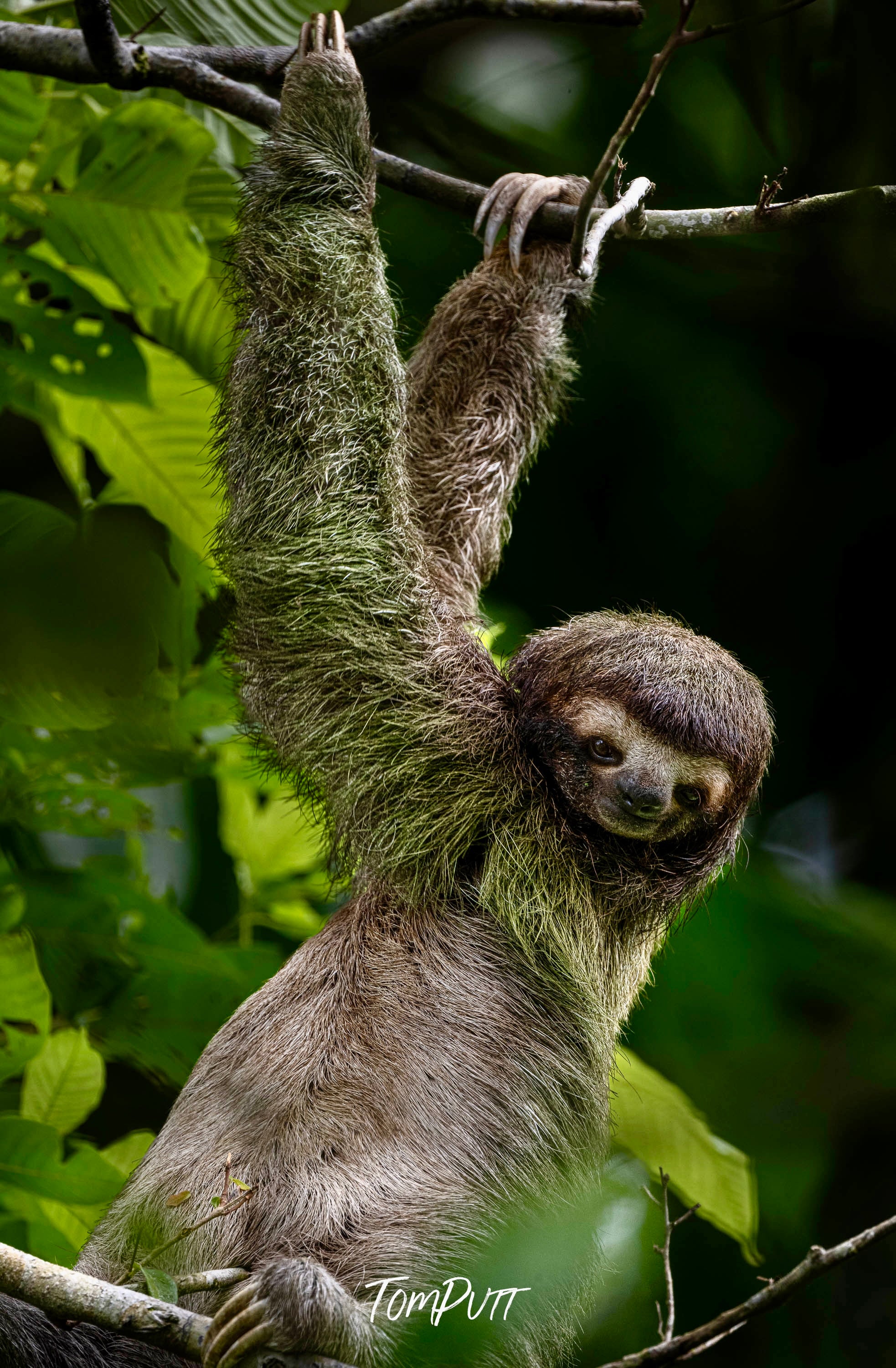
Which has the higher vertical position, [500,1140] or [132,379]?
[132,379]

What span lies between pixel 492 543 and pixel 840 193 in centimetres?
326

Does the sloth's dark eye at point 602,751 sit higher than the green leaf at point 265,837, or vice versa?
the sloth's dark eye at point 602,751

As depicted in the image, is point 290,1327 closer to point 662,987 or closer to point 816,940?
point 662,987

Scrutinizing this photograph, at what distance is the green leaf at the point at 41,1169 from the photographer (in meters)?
3.33

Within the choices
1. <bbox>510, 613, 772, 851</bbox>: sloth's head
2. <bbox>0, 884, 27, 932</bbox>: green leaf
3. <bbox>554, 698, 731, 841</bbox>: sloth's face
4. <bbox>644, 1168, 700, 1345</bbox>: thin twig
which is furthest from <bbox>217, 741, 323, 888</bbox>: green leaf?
<bbox>644, 1168, 700, 1345</bbox>: thin twig

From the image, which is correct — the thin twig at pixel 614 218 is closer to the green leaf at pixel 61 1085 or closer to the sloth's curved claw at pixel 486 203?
the sloth's curved claw at pixel 486 203

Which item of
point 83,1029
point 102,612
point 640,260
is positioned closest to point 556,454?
point 640,260

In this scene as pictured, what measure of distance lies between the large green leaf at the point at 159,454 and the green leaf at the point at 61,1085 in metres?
1.74

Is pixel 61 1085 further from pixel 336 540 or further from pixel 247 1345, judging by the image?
pixel 336 540

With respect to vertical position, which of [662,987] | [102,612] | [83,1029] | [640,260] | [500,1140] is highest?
[640,260]

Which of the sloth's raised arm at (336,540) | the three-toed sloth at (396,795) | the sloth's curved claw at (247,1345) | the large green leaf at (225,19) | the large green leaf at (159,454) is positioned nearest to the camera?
the sloth's curved claw at (247,1345)

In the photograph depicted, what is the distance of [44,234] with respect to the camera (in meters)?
3.85

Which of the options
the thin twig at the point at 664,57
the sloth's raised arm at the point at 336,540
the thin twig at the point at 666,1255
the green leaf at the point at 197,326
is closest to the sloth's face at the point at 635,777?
the sloth's raised arm at the point at 336,540

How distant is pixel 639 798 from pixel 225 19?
2.89 meters
